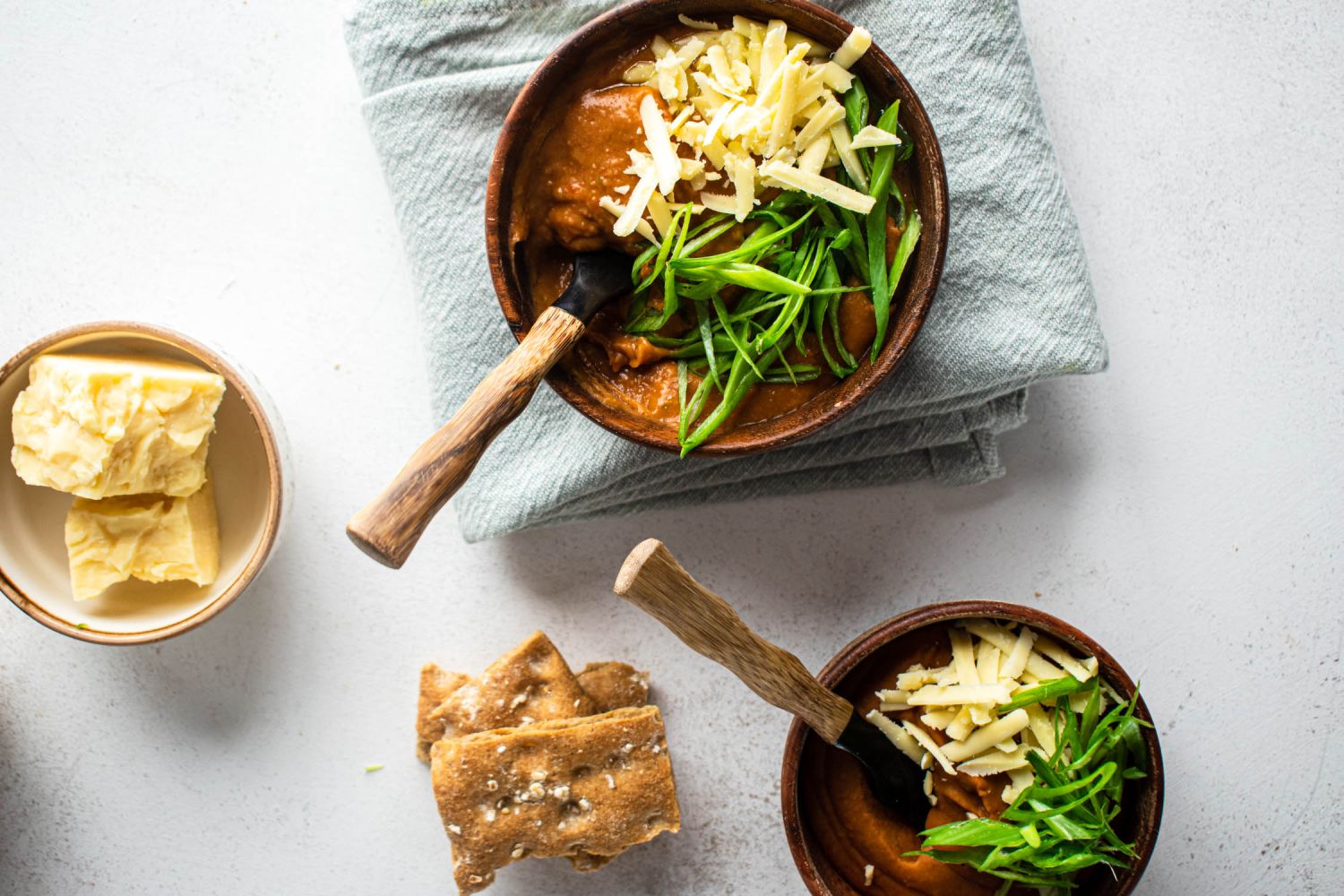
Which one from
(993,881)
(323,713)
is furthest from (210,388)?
(993,881)

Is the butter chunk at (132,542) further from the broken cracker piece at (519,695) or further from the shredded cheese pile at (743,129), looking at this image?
the shredded cheese pile at (743,129)

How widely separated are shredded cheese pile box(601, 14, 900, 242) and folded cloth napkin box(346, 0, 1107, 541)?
1.04 feet

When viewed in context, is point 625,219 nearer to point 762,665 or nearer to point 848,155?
point 848,155

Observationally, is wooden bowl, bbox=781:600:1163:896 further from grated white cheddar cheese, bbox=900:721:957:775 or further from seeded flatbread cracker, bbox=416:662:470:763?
seeded flatbread cracker, bbox=416:662:470:763

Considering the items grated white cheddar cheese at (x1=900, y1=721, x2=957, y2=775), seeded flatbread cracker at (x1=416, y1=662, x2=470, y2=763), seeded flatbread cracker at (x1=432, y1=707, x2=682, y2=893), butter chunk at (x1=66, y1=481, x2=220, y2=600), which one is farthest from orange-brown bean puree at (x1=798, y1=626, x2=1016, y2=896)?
butter chunk at (x1=66, y1=481, x2=220, y2=600)

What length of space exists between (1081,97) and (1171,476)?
762 mm

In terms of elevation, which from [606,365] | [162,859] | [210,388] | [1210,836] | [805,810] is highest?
[606,365]

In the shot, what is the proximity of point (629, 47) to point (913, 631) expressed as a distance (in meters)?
1.09

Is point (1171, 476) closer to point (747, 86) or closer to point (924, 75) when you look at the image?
point (924, 75)

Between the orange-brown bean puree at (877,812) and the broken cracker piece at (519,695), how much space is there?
46cm

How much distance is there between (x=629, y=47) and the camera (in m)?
1.71

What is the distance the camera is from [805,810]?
1.91m

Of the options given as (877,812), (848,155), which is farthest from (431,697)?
(848,155)

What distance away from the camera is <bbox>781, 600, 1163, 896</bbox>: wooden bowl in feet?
5.97
